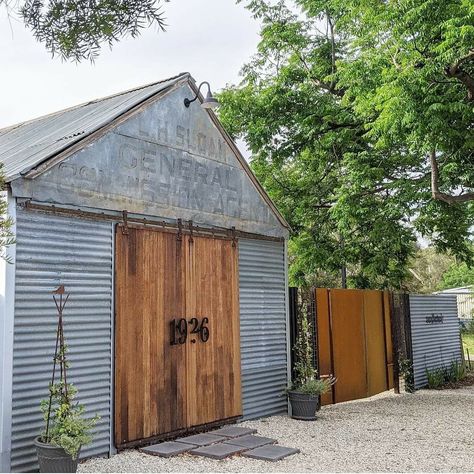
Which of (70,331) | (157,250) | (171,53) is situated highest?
(171,53)

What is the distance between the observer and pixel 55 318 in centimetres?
605

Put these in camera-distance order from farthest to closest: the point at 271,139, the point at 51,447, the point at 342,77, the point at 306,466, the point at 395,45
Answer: the point at 271,139 → the point at 342,77 → the point at 395,45 → the point at 306,466 → the point at 51,447

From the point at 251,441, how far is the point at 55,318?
2.91m

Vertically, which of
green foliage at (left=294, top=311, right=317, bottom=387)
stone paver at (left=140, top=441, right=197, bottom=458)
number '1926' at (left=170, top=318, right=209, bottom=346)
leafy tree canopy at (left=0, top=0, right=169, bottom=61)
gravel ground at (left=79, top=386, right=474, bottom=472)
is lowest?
gravel ground at (left=79, top=386, right=474, bottom=472)

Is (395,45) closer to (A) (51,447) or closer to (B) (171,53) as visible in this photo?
(B) (171,53)

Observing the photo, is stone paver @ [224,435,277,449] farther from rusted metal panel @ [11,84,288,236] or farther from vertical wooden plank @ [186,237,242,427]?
rusted metal panel @ [11,84,288,236]

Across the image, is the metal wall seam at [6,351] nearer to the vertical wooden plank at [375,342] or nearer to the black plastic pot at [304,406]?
the black plastic pot at [304,406]

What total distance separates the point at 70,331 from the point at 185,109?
11.6ft

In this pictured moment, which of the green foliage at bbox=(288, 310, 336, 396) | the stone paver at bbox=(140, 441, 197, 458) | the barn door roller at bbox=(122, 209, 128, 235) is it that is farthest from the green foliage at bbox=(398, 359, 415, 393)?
the barn door roller at bbox=(122, 209, 128, 235)

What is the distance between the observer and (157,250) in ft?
24.1

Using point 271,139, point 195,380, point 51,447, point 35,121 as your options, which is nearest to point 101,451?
point 51,447

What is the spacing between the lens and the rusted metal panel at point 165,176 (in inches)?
255

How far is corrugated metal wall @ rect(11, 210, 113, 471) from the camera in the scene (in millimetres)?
5680

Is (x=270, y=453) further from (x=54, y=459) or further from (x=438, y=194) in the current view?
(x=438, y=194)
